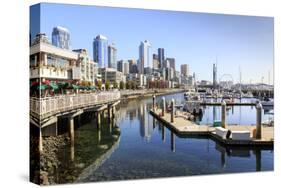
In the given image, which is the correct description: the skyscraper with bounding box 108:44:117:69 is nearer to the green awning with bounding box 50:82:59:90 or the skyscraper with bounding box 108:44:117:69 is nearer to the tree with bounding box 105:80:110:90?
the tree with bounding box 105:80:110:90

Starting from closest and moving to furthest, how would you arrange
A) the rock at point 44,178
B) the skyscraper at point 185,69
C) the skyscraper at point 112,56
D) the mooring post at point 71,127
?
the rock at point 44,178 < the skyscraper at point 112,56 < the mooring post at point 71,127 < the skyscraper at point 185,69

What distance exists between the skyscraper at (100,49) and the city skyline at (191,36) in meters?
0.12

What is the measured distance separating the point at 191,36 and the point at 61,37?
144 inches

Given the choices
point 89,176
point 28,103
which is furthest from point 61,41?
point 89,176

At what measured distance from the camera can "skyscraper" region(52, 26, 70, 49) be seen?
962 centimetres

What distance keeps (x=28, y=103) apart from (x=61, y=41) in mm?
1613

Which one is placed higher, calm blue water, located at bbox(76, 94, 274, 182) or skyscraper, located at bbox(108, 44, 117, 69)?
skyscraper, located at bbox(108, 44, 117, 69)

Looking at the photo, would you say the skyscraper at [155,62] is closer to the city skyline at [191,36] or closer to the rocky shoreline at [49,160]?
the city skyline at [191,36]

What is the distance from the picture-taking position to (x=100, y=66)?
11.0 meters

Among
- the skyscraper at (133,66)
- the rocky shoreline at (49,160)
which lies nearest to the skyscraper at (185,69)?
the skyscraper at (133,66)

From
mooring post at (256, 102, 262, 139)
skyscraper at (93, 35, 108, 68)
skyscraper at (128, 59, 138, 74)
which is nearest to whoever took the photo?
skyscraper at (93, 35, 108, 68)

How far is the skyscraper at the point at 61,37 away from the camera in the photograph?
962 centimetres

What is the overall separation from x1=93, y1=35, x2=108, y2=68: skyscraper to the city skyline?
0.12 meters

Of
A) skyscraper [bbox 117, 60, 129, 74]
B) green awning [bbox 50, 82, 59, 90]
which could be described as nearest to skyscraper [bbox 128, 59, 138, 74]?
skyscraper [bbox 117, 60, 129, 74]
